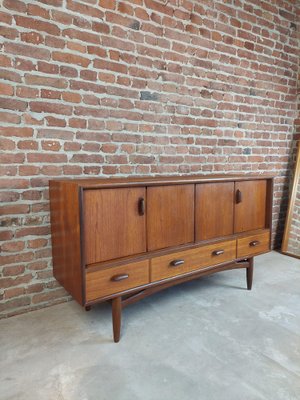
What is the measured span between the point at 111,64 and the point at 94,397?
206cm

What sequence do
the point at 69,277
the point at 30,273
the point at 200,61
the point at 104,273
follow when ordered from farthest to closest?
the point at 200,61 → the point at 30,273 → the point at 69,277 → the point at 104,273

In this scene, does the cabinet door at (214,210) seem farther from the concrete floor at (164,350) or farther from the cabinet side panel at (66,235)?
the cabinet side panel at (66,235)

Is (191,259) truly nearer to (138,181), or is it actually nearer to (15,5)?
(138,181)

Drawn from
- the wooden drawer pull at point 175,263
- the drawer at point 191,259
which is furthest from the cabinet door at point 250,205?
the wooden drawer pull at point 175,263

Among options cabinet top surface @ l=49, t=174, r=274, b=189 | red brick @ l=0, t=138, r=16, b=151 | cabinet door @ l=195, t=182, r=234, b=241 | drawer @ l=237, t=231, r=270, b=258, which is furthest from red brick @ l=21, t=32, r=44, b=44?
drawer @ l=237, t=231, r=270, b=258

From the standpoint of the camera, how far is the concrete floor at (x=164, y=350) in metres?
1.31

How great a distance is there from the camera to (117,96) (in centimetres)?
218

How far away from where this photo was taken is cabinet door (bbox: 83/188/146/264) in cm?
155

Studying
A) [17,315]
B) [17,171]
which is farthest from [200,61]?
[17,315]

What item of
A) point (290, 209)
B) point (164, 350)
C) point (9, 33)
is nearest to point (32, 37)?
point (9, 33)

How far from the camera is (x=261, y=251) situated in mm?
2383

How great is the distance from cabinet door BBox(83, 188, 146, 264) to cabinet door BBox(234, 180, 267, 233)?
851mm

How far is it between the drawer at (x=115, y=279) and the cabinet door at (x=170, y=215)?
16 cm

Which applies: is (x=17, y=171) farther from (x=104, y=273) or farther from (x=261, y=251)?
(x=261, y=251)
